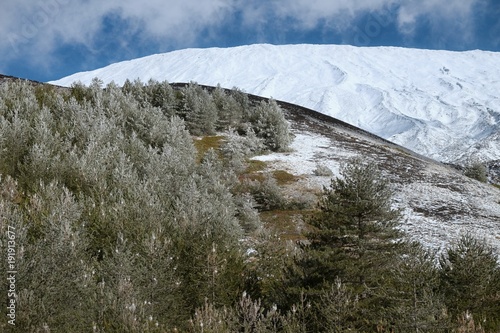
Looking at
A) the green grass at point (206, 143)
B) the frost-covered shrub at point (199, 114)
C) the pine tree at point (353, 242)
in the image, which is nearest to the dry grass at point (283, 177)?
the green grass at point (206, 143)

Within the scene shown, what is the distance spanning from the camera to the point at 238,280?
1220 centimetres

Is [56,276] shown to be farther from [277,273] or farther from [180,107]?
[180,107]

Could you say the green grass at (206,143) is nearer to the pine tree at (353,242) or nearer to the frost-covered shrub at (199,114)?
the frost-covered shrub at (199,114)

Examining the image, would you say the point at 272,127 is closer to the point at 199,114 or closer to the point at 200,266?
the point at 199,114

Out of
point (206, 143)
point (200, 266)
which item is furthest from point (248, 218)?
point (206, 143)

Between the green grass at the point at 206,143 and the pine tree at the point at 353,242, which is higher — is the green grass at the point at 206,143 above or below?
above

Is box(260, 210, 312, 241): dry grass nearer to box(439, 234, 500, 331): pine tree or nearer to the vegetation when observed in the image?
the vegetation

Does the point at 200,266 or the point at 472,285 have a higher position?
the point at 200,266

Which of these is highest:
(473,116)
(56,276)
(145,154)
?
(473,116)

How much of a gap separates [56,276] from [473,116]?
8044 inches

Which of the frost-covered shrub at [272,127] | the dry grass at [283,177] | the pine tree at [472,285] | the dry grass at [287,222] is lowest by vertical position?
the dry grass at [287,222]

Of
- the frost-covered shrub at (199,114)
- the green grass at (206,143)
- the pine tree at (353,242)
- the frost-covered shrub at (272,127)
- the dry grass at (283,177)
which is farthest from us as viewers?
the frost-covered shrub at (199,114)

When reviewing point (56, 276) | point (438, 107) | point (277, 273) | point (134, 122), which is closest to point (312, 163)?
point (134, 122)

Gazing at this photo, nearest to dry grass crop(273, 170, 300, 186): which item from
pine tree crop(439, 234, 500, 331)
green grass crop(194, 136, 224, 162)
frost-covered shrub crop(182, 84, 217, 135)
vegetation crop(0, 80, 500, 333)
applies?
green grass crop(194, 136, 224, 162)
